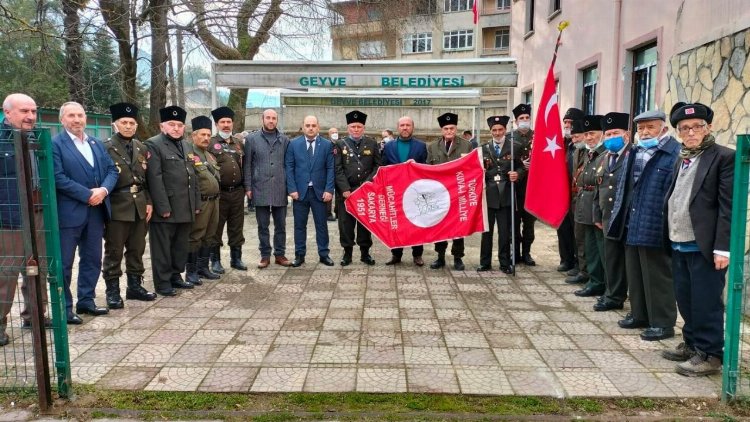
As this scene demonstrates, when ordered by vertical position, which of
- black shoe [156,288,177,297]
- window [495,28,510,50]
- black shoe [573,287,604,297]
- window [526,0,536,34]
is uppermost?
window [495,28,510,50]

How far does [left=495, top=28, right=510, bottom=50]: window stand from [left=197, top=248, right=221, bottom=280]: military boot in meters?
40.5

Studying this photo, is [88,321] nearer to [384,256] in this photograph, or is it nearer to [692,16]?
[384,256]

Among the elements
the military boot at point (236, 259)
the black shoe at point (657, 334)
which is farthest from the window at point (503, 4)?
the black shoe at point (657, 334)

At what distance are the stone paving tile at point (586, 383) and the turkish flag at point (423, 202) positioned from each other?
10.8 feet

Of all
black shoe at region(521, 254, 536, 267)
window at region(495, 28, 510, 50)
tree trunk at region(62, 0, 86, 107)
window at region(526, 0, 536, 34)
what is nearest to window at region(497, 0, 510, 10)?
window at region(495, 28, 510, 50)

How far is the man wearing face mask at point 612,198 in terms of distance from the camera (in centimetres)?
540

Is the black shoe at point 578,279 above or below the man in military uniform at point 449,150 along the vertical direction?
below

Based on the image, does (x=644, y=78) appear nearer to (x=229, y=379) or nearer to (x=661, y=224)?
(x=661, y=224)

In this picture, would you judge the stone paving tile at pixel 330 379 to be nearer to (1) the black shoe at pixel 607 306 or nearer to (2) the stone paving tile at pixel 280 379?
(2) the stone paving tile at pixel 280 379

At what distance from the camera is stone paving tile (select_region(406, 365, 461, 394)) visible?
3.70m

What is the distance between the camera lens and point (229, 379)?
3844 millimetres

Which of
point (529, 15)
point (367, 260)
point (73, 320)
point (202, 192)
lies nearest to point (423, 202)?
point (367, 260)

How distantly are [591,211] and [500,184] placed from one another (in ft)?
4.64

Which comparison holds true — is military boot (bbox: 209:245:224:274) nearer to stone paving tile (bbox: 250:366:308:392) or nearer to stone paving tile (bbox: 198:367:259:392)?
stone paving tile (bbox: 198:367:259:392)
